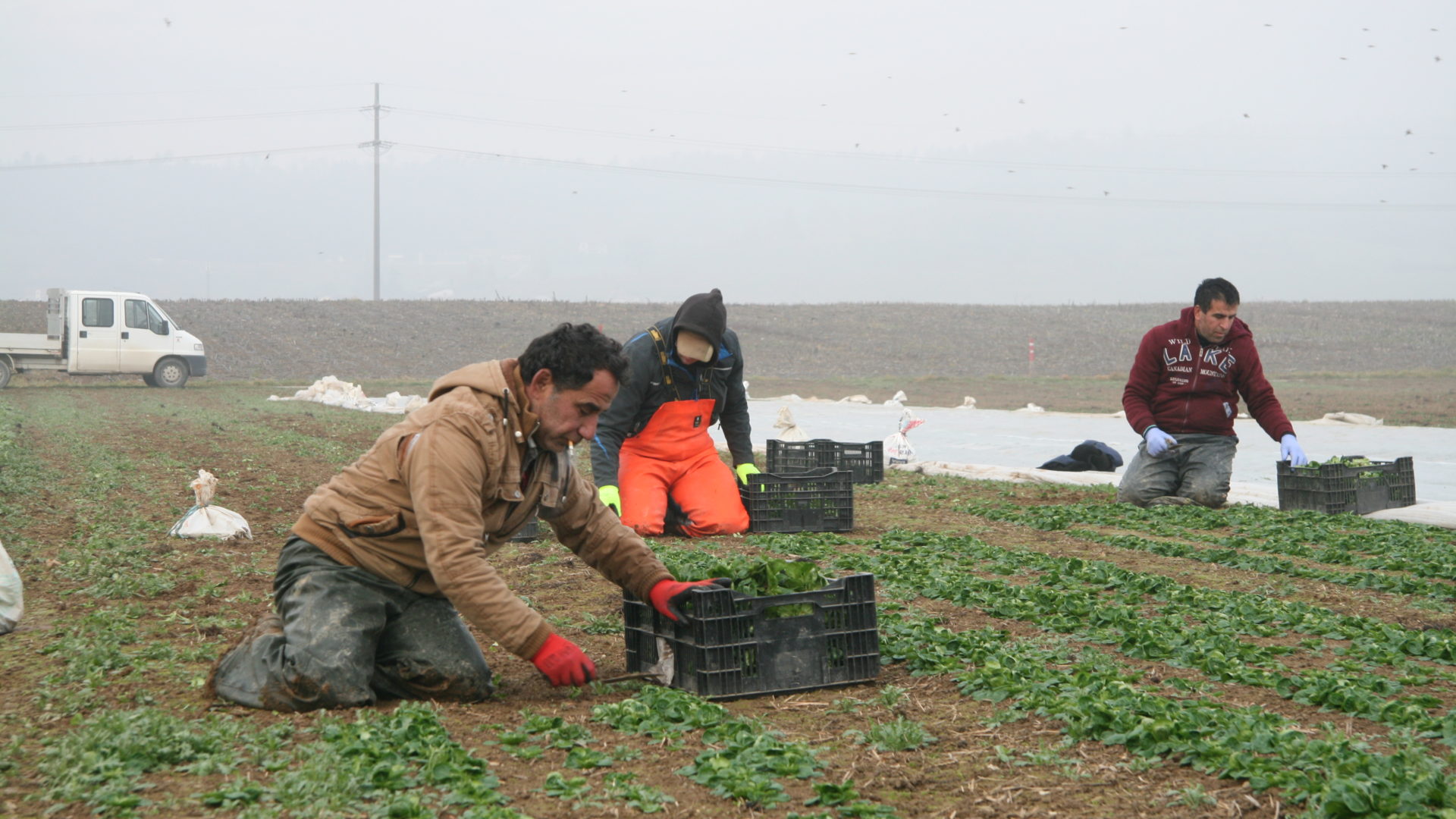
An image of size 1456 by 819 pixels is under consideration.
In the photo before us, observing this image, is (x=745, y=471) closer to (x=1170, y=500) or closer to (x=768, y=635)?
(x=1170, y=500)

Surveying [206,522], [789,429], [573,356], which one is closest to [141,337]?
[789,429]

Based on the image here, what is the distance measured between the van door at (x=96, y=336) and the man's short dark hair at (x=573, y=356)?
1160 inches

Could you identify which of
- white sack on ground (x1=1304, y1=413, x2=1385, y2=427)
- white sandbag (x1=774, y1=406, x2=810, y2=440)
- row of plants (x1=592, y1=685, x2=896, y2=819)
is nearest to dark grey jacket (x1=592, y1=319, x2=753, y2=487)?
row of plants (x1=592, y1=685, x2=896, y2=819)

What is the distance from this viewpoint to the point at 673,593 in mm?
4293

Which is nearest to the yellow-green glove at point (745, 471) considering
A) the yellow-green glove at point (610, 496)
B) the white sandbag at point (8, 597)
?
the yellow-green glove at point (610, 496)

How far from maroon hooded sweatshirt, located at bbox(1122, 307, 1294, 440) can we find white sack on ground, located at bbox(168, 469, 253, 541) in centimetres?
679

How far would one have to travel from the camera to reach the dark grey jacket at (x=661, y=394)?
24.9 feet

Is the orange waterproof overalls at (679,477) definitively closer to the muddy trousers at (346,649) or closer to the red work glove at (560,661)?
the muddy trousers at (346,649)

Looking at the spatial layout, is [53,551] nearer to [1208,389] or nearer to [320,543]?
[320,543]

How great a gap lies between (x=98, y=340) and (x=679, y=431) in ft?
86.8

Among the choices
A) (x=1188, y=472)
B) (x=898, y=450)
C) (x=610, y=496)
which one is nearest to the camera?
(x=610, y=496)

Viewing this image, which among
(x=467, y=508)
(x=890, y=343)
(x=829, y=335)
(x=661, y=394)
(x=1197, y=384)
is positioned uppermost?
(x=829, y=335)

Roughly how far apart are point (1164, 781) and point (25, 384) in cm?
3399

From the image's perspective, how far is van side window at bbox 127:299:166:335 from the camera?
29766mm
